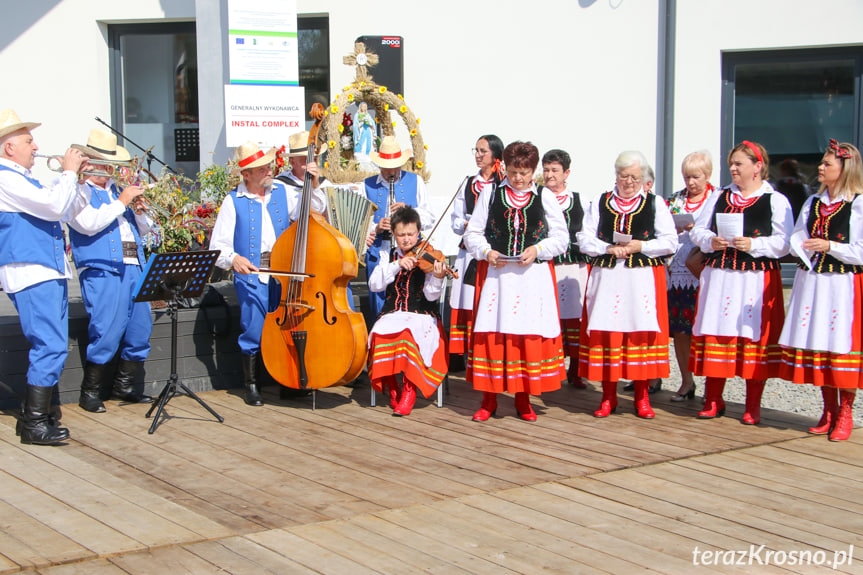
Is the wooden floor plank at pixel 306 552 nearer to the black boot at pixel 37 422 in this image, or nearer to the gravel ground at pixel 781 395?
the black boot at pixel 37 422

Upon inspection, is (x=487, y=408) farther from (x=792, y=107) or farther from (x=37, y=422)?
(x=792, y=107)

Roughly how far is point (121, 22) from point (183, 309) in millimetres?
4862

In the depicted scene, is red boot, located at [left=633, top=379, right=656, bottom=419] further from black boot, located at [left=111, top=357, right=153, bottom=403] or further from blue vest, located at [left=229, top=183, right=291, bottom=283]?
black boot, located at [left=111, top=357, right=153, bottom=403]

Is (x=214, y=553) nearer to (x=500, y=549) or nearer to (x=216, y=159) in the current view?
(x=500, y=549)

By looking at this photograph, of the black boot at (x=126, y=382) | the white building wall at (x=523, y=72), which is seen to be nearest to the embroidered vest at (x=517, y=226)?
the black boot at (x=126, y=382)

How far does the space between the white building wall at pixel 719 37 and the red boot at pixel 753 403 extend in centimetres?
427

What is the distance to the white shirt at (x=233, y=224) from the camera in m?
4.93

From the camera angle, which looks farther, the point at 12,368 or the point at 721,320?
the point at 12,368

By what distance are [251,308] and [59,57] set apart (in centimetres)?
532

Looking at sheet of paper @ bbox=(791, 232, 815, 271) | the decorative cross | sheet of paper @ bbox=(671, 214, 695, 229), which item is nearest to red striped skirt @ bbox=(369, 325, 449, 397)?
sheet of paper @ bbox=(671, 214, 695, 229)

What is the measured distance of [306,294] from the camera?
187 inches

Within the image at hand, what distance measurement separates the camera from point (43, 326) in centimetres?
421

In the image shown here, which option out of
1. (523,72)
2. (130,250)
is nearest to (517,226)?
(130,250)

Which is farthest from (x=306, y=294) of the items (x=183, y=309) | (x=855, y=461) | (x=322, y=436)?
(x=855, y=461)
